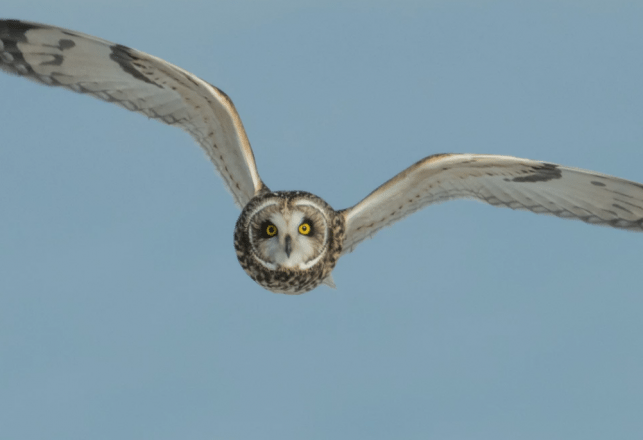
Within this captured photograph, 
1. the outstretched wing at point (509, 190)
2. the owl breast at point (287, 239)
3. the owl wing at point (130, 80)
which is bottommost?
the owl breast at point (287, 239)

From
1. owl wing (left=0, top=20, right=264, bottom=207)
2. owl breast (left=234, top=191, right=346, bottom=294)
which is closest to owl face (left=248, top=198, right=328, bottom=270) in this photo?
owl breast (left=234, top=191, right=346, bottom=294)

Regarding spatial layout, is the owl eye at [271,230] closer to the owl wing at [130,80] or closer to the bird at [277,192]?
the bird at [277,192]

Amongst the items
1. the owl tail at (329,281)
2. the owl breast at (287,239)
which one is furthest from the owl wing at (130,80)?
the owl tail at (329,281)

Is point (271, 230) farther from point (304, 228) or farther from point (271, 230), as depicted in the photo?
point (304, 228)

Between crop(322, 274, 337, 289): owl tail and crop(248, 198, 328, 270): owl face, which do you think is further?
crop(322, 274, 337, 289): owl tail

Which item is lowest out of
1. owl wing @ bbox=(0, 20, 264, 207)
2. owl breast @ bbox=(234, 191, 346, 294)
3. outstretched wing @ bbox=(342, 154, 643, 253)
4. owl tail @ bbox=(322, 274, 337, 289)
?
owl tail @ bbox=(322, 274, 337, 289)

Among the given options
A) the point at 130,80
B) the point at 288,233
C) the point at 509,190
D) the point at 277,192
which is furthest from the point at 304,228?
the point at 130,80

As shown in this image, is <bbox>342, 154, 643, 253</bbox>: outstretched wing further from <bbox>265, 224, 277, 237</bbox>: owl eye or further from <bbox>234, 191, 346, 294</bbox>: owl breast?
<bbox>265, 224, 277, 237</bbox>: owl eye
